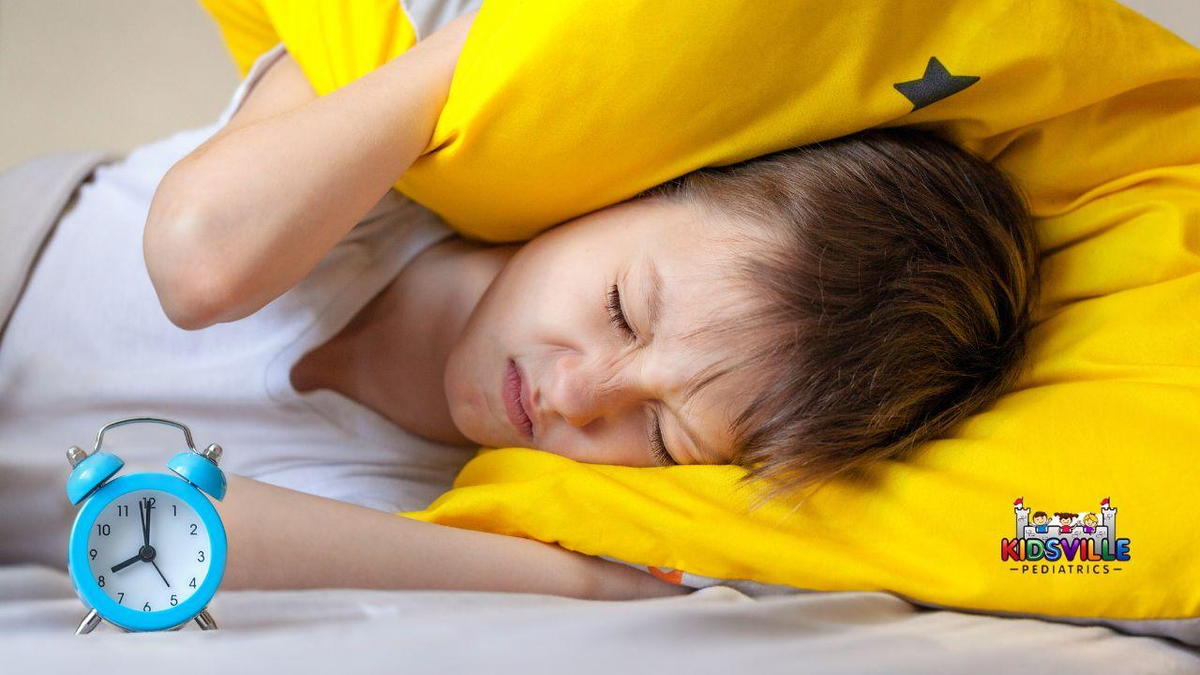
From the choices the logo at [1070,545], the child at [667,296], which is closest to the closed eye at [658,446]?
the child at [667,296]

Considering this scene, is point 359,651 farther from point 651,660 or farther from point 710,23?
point 710,23

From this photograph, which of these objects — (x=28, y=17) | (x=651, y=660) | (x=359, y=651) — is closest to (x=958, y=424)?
(x=651, y=660)

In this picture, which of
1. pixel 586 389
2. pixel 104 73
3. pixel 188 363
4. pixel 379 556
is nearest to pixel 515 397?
pixel 586 389

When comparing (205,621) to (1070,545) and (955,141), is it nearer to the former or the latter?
(1070,545)

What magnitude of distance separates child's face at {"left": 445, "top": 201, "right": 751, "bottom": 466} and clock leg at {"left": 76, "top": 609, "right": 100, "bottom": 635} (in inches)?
15.5

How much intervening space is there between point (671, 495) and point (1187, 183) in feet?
1.85

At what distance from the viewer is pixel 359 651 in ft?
1.64

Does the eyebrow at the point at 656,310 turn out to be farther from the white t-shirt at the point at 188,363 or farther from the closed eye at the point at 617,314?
the white t-shirt at the point at 188,363

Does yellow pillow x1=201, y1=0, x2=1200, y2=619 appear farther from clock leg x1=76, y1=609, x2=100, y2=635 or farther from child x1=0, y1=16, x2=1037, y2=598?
clock leg x1=76, y1=609, x2=100, y2=635

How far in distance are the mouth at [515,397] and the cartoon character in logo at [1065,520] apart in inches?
16.4

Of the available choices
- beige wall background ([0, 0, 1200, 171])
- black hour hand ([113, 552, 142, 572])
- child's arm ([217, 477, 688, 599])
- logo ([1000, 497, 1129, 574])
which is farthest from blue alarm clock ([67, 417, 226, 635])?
beige wall background ([0, 0, 1200, 171])

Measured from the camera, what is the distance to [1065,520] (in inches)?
30.1

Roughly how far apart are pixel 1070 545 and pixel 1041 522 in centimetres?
2

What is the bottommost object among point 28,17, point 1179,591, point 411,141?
point 1179,591
